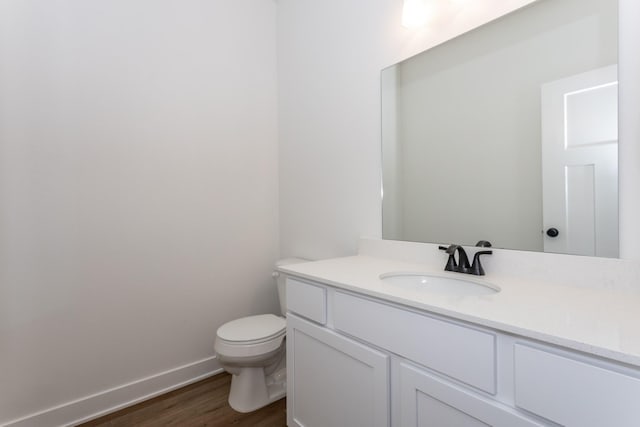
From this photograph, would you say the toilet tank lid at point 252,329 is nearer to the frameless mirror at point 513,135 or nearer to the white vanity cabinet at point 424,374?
the white vanity cabinet at point 424,374

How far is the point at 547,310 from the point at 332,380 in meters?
0.77

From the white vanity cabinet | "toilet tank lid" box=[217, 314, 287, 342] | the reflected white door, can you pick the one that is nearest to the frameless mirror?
the reflected white door

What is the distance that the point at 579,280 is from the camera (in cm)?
97

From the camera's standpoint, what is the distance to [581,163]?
100 centimetres

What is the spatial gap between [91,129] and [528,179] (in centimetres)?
209

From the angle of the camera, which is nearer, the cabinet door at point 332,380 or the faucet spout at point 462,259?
the cabinet door at point 332,380

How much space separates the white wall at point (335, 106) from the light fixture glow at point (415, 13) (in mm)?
44

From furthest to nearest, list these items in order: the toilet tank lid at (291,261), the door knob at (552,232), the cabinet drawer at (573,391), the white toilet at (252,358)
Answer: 1. the toilet tank lid at (291,261)
2. the white toilet at (252,358)
3. the door knob at (552,232)
4. the cabinet drawer at (573,391)

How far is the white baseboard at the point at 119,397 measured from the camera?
1.48 m

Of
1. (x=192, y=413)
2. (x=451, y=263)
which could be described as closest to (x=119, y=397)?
(x=192, y=413)

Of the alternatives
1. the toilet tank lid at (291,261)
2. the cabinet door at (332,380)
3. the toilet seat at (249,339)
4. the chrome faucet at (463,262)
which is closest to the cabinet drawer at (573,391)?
the cabinet door at (332,380)

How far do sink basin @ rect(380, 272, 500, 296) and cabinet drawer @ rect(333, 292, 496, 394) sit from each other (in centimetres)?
20

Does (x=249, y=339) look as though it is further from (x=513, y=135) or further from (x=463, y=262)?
(x=513, y=135)

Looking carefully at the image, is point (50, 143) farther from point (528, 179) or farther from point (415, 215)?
point (528, 179)
